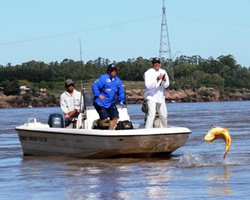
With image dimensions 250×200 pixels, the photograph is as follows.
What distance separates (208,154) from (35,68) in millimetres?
122947

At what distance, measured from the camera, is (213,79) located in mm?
137625

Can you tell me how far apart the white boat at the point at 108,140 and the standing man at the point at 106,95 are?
42 centimetres

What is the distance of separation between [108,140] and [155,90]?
4.73ft

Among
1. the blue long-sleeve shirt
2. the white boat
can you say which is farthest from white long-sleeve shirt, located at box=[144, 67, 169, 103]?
the white boat

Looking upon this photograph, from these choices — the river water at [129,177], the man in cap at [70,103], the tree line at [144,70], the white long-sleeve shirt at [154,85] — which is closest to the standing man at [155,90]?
the white long-sleeve shirt at [154,85]

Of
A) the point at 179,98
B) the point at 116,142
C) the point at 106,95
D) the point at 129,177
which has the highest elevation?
the point at 106,95

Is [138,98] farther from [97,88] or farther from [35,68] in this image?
[97,88]

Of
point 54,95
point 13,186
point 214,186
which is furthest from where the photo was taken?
point 54,95

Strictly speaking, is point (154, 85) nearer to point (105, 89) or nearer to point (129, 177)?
point (105, 89)

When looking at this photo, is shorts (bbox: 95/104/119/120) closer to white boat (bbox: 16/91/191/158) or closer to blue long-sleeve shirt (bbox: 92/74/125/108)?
blue long-sleeve shirt (bbox: 92/74/125/108)

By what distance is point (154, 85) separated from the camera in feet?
50.1

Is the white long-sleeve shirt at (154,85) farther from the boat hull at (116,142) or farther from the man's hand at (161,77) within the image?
the boat hull at (116,142)

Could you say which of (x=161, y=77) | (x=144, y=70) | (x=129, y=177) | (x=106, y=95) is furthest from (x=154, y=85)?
(x=144, y=70)

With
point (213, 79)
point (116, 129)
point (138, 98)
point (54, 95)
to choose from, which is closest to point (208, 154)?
point (116, 129)
